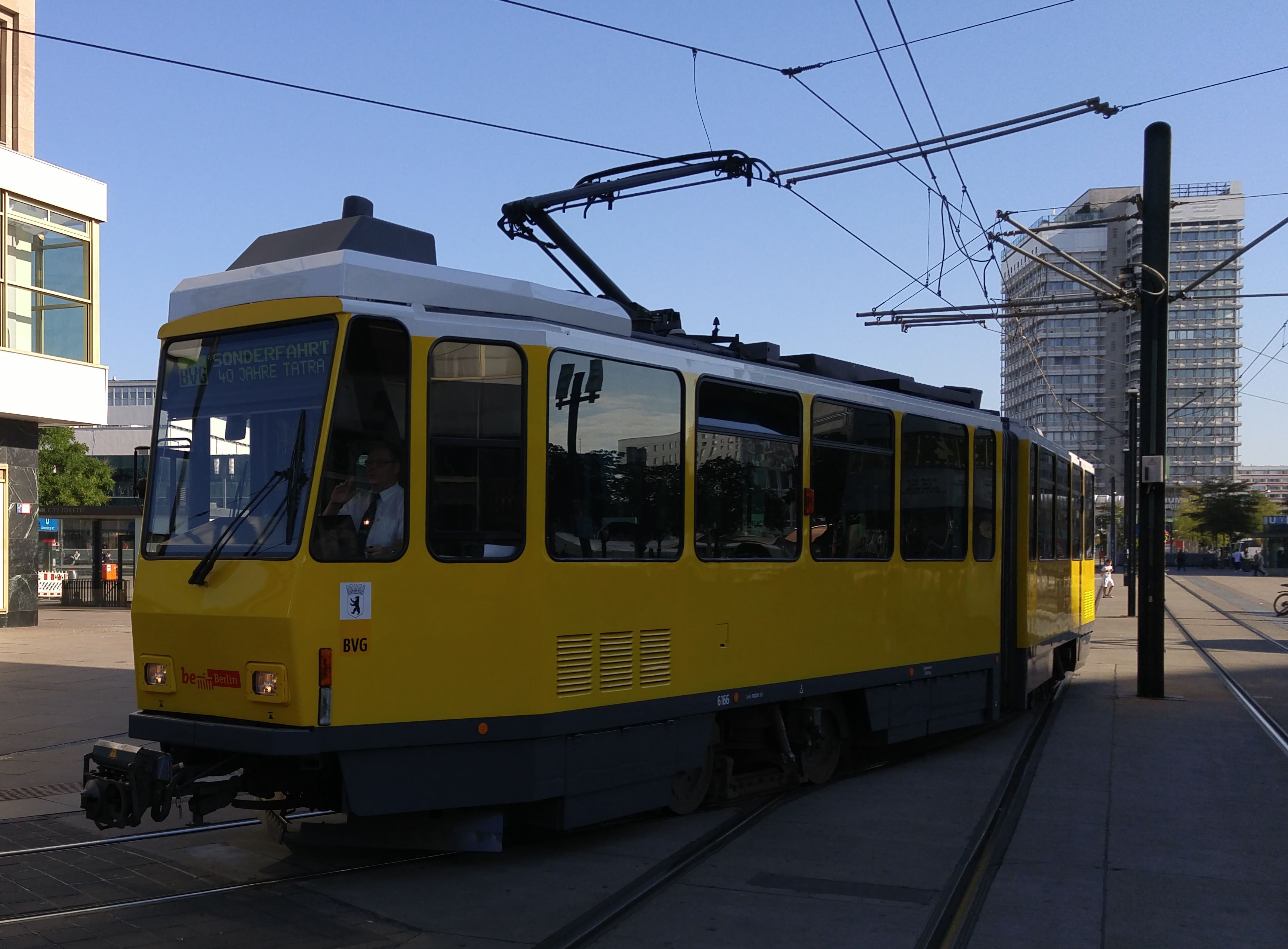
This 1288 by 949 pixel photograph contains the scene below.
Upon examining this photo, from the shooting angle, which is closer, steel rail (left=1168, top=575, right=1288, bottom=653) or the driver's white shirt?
the driver's white shirt

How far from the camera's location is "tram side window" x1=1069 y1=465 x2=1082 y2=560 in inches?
587

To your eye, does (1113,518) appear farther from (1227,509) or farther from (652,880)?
(652,880)

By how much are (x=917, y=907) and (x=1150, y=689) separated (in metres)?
9.52

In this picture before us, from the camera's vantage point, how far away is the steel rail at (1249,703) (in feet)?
37.2

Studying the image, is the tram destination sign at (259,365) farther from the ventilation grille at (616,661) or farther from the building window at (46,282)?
the building window at (46,282)

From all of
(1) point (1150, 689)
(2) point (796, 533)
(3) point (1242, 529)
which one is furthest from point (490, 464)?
(3) point (1242, 529)

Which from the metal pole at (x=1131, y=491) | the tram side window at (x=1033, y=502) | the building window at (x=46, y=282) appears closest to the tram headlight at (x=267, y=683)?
the tram side window at (x=1033, y=502)

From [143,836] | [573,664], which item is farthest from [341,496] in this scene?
[143,836]

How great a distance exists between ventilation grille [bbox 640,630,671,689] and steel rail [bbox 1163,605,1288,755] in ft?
20.9

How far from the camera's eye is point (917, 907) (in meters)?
5.88

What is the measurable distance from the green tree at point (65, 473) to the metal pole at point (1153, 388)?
5123 centimetres

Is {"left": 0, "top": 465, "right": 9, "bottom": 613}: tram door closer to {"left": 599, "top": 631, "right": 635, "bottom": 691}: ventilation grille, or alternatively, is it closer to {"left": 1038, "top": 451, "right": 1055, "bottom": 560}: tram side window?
{"left": 1038, "top": 451, "right": 1055, "bottom": 560}: tram side window

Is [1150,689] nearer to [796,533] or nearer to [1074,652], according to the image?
[1074,652]

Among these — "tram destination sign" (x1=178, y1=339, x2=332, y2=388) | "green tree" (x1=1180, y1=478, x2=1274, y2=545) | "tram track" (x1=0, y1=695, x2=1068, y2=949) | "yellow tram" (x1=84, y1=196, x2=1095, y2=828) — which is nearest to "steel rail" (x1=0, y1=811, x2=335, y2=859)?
"tram track" (x1=0, y1=695, x2=1068, y2=949)
